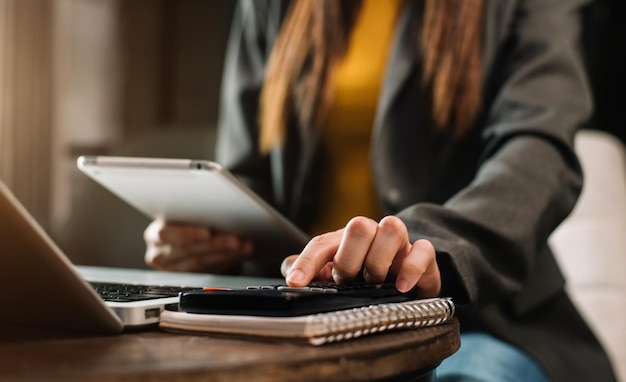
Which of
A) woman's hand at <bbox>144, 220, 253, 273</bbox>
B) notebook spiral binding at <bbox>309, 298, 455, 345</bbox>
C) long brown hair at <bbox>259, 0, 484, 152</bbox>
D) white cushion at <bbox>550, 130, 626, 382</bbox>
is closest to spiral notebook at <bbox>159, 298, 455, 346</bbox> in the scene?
notebook spiral binding at <bbox>309, 298, 455, 345</bbox>

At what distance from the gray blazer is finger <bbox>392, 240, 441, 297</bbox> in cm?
8

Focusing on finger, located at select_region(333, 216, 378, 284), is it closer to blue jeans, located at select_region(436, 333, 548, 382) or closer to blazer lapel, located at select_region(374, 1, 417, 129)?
blue jeans, located at select_region(436, 333, 548, 382)

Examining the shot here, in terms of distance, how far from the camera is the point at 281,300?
1.40 ft

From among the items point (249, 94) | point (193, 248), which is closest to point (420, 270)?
point (193, 248)

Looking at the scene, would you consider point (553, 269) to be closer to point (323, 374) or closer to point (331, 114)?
point (331, 114)

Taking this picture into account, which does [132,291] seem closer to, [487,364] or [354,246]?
[354,246]

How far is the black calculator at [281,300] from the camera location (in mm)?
428

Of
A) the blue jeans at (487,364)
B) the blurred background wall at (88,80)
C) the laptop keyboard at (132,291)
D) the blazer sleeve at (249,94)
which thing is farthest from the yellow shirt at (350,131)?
the blurred background wall at (88,80)

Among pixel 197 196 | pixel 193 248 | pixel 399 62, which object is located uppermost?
pixel 399 62

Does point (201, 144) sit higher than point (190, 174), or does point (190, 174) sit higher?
point (190, 174)

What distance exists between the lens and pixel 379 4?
1.15 metres

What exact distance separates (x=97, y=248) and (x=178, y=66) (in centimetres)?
101

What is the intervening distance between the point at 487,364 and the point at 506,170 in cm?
20

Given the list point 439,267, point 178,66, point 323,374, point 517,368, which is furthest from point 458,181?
point 178,66
